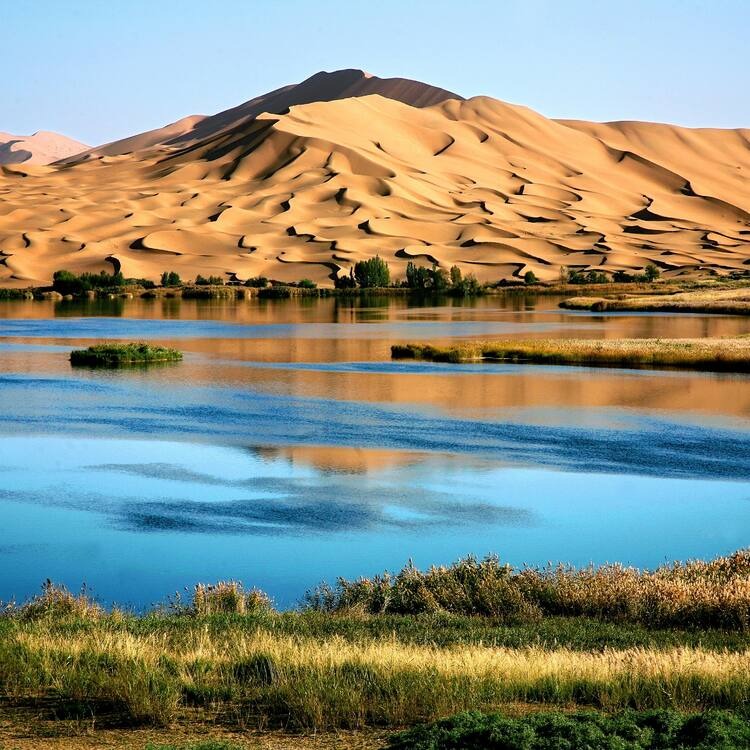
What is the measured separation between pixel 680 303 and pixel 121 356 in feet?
140

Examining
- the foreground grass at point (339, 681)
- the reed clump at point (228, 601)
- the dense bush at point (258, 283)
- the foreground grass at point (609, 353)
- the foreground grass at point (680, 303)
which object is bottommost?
the reed clump at point (228, 601)

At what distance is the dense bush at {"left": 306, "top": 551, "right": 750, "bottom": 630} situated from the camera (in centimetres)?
1152

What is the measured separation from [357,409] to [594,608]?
59.5 feet

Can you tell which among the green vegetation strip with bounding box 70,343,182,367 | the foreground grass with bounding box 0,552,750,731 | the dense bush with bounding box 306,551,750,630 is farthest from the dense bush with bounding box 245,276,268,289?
the foreground grass with bounding box 0,552,750,731

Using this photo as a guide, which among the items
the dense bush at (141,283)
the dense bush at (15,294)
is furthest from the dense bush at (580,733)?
the dense bush at (141,283)

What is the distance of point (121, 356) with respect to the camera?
1652 inches

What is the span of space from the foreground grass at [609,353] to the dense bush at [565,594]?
87.5 ft

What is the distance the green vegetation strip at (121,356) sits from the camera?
4141cm

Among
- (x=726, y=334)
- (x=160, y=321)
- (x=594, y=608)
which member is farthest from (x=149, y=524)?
(x=160, y=321)

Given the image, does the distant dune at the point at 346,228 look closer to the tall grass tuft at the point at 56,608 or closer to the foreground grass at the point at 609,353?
the foreground grass at the point at 609,353

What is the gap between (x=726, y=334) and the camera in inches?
1999

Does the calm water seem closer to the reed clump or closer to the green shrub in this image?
the reed clump

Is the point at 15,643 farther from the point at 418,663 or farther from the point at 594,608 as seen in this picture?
the point at 594,608

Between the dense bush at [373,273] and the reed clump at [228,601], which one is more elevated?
the dense bush at [373,273]
